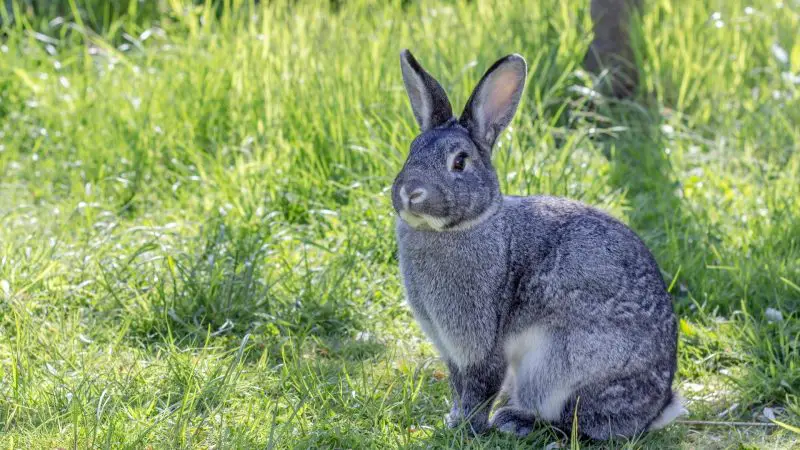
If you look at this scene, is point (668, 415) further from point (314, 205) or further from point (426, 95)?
point (314, 205)

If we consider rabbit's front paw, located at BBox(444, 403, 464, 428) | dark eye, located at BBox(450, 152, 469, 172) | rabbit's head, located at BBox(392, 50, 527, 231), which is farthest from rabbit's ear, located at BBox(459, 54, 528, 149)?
rabbit's front paw, located at BBox(444, 403, 464, 428)

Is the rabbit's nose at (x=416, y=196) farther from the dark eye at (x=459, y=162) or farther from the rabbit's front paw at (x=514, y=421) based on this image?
the rabbit's front paw at (x=514, y=421)

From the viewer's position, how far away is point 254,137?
5824 millimetres

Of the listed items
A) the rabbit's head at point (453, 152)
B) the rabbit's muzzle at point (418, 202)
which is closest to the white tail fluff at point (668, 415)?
the rabbit's head at point (453, 152)

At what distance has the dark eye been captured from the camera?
3.63 meters

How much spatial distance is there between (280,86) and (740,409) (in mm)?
3149

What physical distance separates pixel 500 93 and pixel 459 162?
0.34 meters

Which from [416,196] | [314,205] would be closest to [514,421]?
[416,196]

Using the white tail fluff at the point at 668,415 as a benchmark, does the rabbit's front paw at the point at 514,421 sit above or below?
below

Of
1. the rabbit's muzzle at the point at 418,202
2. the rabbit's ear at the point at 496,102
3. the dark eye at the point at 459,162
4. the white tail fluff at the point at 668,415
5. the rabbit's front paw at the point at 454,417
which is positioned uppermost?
the rabbit's ear at the point at 496,102

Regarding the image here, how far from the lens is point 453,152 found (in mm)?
3619

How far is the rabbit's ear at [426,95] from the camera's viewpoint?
3.78 metres

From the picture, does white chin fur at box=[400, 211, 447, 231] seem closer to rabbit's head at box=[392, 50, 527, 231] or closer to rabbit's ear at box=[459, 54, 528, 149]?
rabbit's head at box=[392, 50, 527, 231]

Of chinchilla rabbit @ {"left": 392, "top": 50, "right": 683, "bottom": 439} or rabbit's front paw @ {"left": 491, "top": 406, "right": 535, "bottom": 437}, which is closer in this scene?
chinchilla rabbit @ {"left": 392, "top": 50, "right": 683, "bottom": 439}
